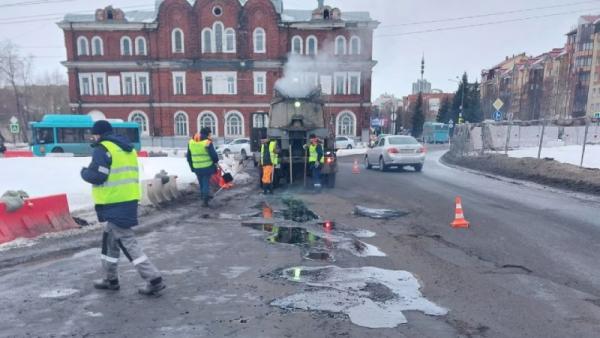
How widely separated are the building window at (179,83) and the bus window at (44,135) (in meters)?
17.2

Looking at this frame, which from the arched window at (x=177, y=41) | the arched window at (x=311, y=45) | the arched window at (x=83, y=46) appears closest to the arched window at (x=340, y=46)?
the arched window at (x=311, y=45)

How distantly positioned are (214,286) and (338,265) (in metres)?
1.66

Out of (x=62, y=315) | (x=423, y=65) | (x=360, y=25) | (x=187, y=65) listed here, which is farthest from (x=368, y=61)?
(x=62, y=315)

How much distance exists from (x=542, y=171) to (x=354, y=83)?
30589 mm

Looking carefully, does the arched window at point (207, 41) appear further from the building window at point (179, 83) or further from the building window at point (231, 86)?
the building window at point (231, 86)

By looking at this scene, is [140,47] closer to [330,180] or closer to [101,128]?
[330,180]

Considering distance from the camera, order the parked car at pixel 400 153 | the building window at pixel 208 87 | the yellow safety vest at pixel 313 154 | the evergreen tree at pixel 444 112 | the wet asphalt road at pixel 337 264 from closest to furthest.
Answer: the wet asphalt road at pixel 337 264 → the yellow safety vest at pixel 313 154 → the parked car at pixel 400 153 → the building window at pixel 208 87 → the evergreen tree at pixel 444 112

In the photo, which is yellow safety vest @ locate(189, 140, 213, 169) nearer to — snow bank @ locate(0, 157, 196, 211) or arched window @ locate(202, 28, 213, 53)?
snow bank @ locate(0, 157, 196, 211)

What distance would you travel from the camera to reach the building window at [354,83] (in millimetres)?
43938

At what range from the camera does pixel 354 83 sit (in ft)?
145

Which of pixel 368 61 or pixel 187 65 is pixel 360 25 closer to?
pixel 368 61

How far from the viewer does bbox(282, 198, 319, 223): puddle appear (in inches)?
330

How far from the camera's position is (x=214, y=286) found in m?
4.67

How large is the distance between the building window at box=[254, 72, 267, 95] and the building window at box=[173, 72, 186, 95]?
7.75m
